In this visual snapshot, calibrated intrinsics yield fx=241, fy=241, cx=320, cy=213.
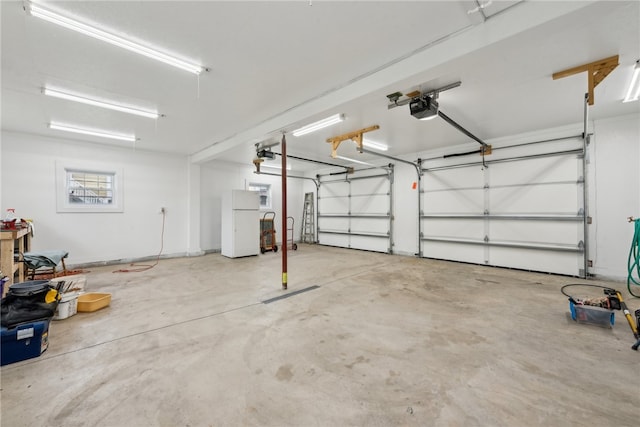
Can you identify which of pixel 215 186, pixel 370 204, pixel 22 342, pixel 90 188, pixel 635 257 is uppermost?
pixel 215 186

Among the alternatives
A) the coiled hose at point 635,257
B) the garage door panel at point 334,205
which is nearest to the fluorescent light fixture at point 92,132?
the garage door panel at point 334,205

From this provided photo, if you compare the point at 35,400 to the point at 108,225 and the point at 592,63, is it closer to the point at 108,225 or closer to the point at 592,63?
the point at 108,225

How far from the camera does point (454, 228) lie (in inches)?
241

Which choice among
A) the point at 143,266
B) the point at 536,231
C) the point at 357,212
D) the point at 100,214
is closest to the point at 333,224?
the point at 357,212

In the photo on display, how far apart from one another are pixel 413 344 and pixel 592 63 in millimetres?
3548

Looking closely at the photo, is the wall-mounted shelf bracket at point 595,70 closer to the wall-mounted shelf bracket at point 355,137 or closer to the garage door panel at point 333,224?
the wall-mounted shelf bracket at point 355,137

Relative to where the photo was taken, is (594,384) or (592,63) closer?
(594,384)

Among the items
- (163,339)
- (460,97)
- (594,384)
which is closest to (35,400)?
(163,339)

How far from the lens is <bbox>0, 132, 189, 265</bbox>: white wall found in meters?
4.77

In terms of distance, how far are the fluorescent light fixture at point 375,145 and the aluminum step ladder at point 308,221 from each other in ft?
13.2

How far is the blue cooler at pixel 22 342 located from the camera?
6.29ft

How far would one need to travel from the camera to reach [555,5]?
1.76 m

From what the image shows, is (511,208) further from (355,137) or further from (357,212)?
(357,212)

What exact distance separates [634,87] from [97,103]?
742cm
